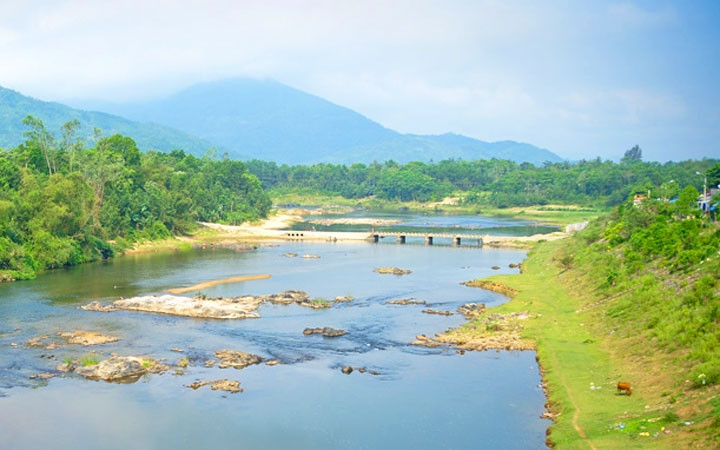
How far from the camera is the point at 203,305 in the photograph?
208 feet

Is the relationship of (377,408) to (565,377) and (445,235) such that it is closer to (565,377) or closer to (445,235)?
(565,377)

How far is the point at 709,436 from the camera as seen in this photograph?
1152 inches

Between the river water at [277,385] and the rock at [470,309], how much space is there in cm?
155

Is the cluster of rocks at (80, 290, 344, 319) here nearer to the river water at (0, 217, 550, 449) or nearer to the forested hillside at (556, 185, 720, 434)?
the river water at (0, 217, 550, 449)

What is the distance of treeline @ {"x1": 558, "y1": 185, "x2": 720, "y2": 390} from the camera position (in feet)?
132

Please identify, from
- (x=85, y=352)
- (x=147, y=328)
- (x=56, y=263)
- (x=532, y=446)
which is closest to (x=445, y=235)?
(x=56, y=263)

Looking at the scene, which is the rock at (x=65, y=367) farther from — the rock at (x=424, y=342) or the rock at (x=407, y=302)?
the rock at (x=407, y=302)

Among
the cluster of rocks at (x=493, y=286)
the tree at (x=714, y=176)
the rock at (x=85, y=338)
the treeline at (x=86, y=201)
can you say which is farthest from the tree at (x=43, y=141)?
the tree at (x=714, y=176)

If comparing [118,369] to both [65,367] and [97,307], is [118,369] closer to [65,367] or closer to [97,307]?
[65,367]

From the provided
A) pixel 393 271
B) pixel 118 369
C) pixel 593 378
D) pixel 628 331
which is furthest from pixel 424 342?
pixel 393 271

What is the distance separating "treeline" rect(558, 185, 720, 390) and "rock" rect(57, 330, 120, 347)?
34592mm

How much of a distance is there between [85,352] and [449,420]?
25.2 m

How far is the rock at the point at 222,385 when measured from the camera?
141 ft

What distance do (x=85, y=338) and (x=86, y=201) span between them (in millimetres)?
46823
